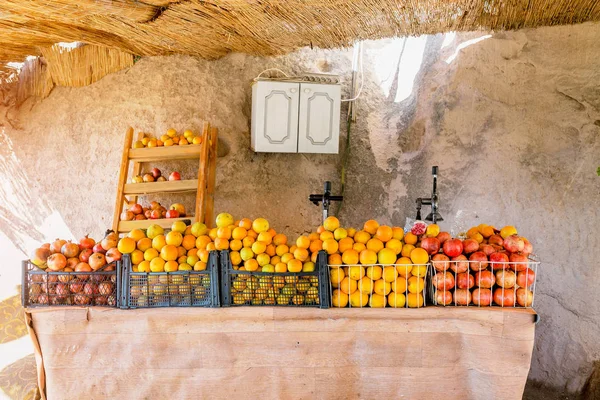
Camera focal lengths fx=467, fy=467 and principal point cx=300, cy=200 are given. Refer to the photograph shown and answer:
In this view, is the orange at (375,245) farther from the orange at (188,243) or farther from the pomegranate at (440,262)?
the orange at (188,243)

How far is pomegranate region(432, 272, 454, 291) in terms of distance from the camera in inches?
100

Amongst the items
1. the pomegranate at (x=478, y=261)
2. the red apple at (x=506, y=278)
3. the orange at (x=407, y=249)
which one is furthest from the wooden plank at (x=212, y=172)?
the red apple at (x=506, y=278)

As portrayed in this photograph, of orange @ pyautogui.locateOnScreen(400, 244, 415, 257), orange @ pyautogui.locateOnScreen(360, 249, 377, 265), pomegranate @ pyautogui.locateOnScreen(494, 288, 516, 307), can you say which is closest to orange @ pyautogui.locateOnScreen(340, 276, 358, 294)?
orange @ pyautogui.locateOnScreen(360, 249, 377, 265)

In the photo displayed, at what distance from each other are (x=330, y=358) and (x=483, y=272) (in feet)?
3.15

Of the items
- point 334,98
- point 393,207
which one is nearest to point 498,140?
point 393,207

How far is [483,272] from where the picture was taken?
2.56m

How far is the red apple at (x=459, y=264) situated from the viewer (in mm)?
2525

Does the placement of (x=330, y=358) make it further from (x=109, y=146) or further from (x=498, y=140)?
(x=109, y=146)

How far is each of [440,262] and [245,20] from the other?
2.43 meters

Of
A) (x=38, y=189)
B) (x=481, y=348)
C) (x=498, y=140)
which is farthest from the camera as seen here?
(x=38, y=189)

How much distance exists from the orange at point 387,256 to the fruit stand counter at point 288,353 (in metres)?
0.27

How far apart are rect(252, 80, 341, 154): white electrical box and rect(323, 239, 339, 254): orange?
173 cm

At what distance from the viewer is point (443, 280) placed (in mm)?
2539

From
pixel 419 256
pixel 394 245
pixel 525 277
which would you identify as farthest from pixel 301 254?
pixel 525 277
